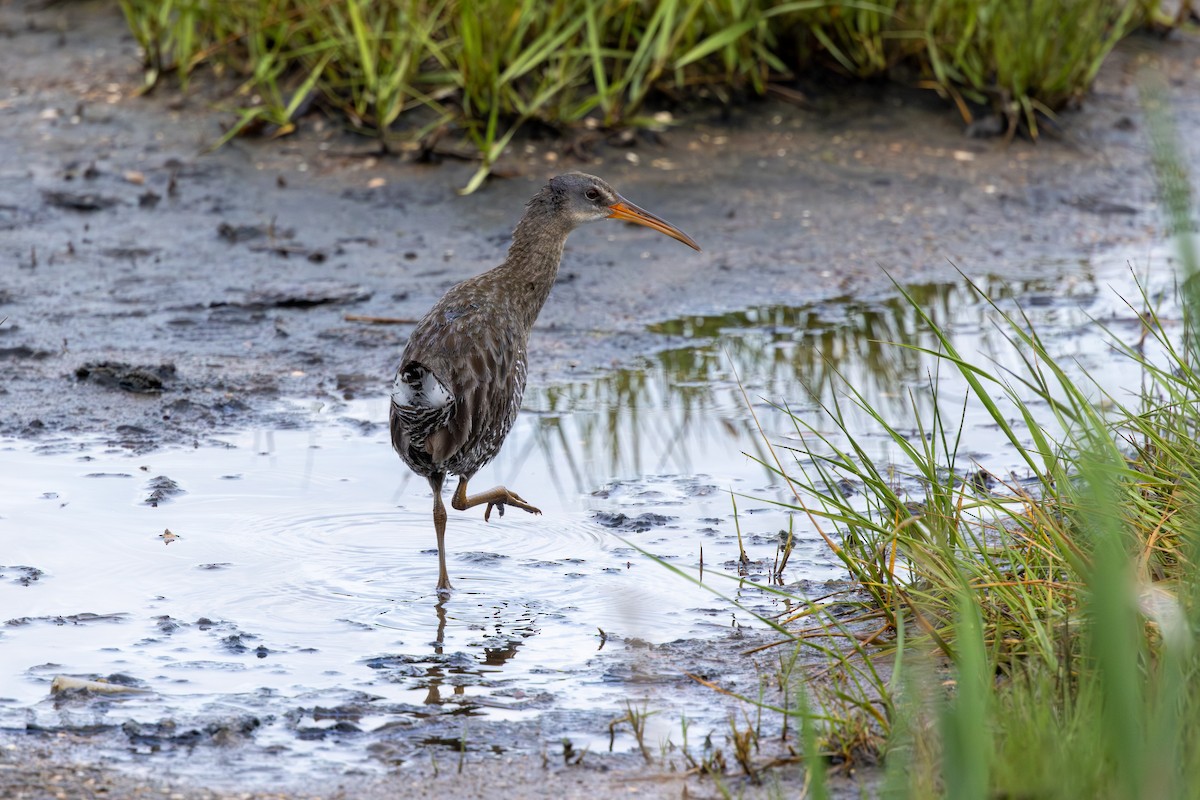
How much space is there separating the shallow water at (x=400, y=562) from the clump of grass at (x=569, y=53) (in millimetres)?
2009

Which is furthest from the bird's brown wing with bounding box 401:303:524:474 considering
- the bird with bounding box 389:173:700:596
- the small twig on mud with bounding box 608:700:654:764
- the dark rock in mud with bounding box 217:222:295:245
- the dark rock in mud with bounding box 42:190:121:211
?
the dark rock in mud with bounding box 42:190:121:211

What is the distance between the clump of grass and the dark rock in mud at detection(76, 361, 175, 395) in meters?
2.24

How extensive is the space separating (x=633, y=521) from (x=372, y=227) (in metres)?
3.01

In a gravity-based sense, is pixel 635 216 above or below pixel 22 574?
above

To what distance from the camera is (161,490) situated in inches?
177

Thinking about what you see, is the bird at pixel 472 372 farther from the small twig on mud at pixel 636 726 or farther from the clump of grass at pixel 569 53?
the clump of grass at pixel 569 53

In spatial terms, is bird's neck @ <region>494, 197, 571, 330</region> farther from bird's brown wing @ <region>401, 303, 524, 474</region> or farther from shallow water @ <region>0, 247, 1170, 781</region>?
shallow water @ <region>0, 247, 1170, 781</region>

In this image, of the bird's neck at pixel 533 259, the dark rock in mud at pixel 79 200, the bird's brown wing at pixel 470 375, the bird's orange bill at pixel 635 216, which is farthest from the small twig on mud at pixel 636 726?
the dark rock in mud at pixel 79 200

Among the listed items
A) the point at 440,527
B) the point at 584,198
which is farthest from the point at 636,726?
the point at 584,198

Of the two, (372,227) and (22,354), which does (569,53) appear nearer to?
(372,227)

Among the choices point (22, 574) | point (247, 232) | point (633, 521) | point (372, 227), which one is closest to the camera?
point (22, 574)

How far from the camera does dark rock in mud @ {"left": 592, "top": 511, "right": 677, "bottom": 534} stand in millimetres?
4359

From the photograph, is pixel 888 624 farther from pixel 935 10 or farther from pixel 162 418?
pixel 935 10

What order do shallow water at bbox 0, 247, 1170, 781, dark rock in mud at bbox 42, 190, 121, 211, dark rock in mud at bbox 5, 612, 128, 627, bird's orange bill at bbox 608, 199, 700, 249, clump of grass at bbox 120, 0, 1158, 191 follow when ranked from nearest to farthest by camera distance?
shallow water at bbox 0, 247, 1170, 781
dark rock in mud at bbox 5, 612, 128, 627
bird's orange bill at bbox 608, 199, 700, 249
dark rock in mud at bbox 42, 190, 121, 211
clump of grass at bbox 120, 0, 1158, 191
